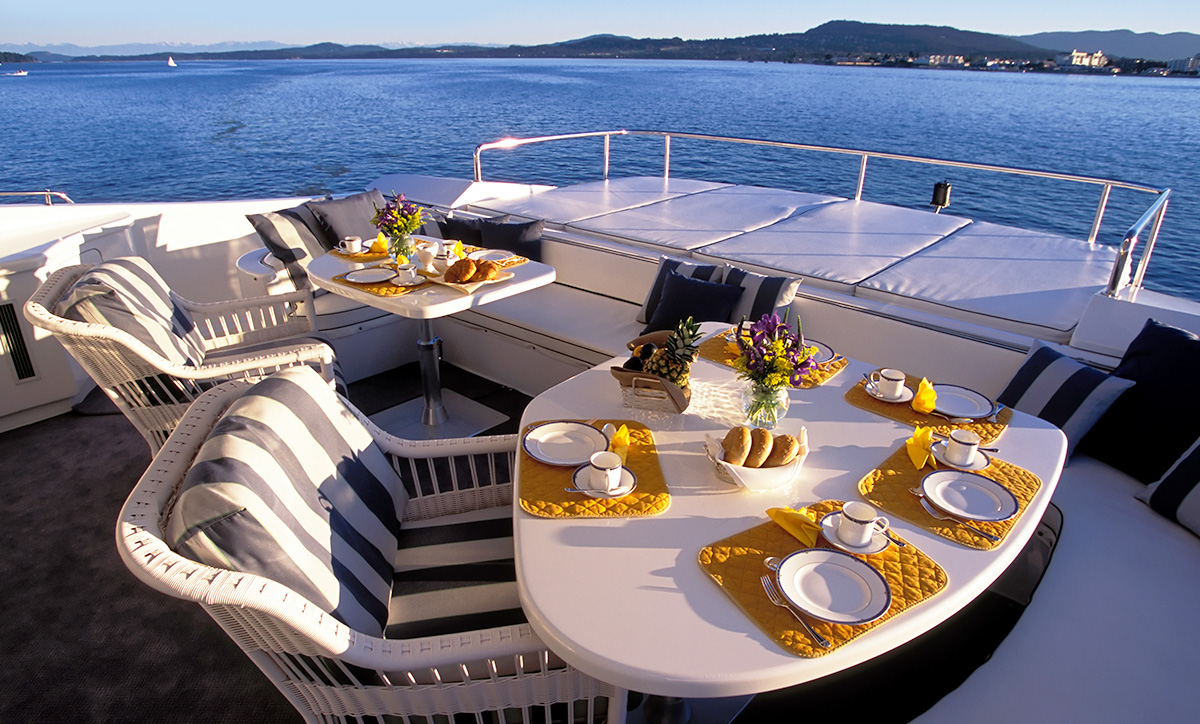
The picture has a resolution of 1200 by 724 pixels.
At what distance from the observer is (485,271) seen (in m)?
2.47

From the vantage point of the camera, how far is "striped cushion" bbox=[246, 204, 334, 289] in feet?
10.4

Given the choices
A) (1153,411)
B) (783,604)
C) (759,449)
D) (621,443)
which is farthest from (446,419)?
(1153,411)

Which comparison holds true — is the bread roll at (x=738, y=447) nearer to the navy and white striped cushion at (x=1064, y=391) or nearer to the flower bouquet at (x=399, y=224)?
the navy and white striped cushion at (x=1064, y=391)

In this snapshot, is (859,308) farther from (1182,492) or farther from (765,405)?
(765,405)

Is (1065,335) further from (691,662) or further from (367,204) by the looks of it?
(367,204)

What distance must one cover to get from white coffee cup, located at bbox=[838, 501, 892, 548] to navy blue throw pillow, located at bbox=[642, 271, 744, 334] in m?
1.42

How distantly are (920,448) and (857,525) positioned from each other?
1.17 feet

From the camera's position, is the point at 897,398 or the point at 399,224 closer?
the point at 897,398

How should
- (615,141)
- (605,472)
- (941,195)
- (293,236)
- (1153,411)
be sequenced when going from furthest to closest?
(615,141), (941,195), (293,236), (1153,411), (605,472)

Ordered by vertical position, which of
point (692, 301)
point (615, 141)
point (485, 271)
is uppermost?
point (485, 271)

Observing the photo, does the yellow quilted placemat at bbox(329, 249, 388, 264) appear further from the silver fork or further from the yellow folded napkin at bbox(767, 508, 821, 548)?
the silver fork

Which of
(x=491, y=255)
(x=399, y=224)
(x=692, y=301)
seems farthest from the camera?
(x=491, y=255)

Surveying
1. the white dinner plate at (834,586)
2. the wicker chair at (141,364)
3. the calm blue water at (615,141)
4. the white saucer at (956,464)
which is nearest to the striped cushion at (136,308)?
the wicker chair at (141,364)

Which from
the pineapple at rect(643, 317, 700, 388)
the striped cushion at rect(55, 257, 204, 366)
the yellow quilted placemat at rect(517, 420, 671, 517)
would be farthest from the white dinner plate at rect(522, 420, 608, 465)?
the striped cushion at rect(55, 257, 204, 366)
